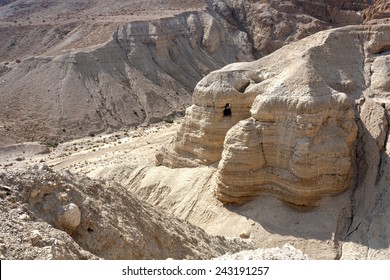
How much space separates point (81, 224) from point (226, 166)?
8952 mm

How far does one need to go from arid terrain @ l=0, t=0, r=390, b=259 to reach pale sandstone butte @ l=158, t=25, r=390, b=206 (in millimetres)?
54

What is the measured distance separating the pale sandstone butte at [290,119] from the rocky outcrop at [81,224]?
5.40m

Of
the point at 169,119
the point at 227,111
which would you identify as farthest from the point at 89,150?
the point at 227,111

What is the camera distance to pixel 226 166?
1820cm

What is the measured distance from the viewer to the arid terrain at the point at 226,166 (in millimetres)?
10156

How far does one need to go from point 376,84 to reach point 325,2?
47.3m

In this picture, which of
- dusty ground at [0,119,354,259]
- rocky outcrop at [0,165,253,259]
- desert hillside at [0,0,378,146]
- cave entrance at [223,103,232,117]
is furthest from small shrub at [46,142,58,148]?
rocky outcrop at [0,165,253,259]

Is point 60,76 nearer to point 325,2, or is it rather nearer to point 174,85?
point 174,85

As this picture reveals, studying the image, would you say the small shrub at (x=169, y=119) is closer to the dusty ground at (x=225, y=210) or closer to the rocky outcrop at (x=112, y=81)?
the rocky outcrop at (x=112, y=81)

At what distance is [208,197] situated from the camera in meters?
19.5

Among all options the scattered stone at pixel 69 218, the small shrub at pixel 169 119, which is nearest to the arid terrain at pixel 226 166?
the scattered stone at pixel 69 218

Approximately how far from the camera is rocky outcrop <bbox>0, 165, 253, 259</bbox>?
8.43m

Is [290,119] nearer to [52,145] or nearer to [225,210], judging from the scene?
[225,210]

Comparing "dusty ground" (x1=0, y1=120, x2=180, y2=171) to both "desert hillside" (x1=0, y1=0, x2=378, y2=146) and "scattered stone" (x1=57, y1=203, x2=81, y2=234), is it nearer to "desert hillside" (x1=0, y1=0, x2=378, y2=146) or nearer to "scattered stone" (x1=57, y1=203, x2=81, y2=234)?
"desert hillside" (x1=0, y1=0, x2=378, y2=146)
